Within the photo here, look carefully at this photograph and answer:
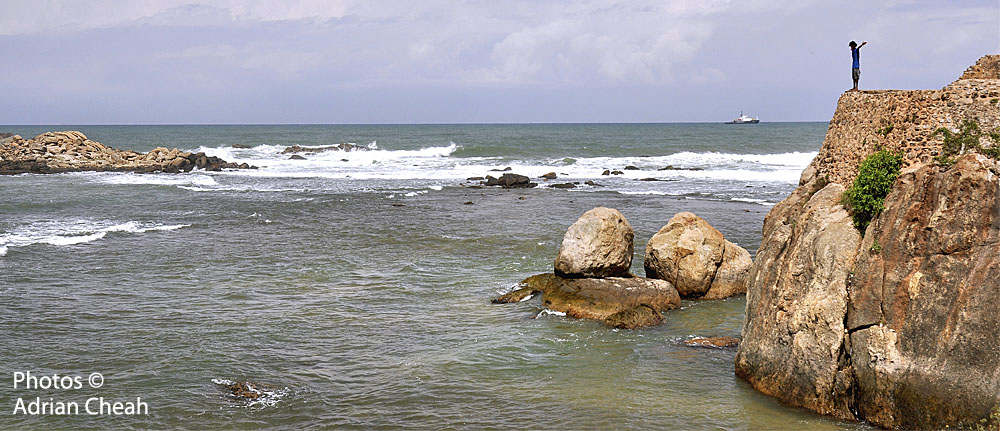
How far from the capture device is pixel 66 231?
30.9 m

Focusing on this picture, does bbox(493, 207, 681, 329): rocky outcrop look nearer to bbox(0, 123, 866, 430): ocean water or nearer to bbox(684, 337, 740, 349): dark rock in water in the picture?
bbox(0, 123, 866, 430): ocean water

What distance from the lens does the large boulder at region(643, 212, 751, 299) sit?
19.7 metres

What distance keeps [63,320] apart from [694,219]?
15.2 metres

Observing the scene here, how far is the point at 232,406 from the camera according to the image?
41.8 feet

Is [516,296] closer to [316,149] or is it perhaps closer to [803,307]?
[803,307]

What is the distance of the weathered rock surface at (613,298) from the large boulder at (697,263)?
84 cm

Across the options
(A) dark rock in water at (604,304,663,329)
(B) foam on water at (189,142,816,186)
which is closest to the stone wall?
(A) dark rock in water at (604,304,663,329)

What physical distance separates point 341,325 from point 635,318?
642 centimetres

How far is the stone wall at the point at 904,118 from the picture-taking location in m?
12.0

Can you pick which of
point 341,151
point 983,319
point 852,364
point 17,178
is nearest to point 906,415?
point 852,364

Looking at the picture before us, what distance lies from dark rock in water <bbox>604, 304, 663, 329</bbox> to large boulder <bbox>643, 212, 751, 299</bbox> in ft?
7.82

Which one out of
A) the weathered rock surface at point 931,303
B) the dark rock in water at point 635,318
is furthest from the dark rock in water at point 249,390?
the weathered rock surface at point 931,303

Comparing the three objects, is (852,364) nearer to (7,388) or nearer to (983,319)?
(983,319)

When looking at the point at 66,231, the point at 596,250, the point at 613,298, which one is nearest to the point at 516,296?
the point at 596,250
